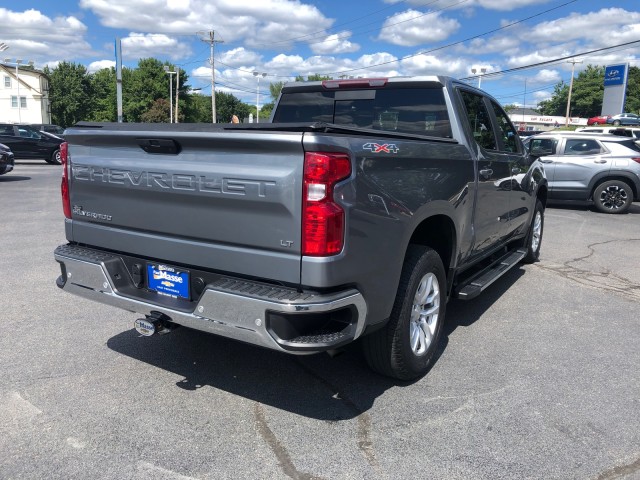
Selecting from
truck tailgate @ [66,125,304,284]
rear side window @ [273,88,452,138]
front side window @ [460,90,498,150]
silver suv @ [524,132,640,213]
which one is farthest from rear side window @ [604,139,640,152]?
truck tailgate @ [66,125,304,284]

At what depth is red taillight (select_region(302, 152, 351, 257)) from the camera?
8.73ft

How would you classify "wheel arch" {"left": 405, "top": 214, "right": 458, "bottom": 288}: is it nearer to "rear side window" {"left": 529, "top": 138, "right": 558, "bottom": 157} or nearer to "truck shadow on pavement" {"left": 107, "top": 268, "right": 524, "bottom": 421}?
"truck shadow on pavement" {"left": 107, "top": 268, "right": 524, "bottom": 421}

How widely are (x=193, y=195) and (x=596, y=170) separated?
12.0 m

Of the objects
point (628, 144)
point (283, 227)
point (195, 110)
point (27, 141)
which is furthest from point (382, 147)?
point (195, 110)

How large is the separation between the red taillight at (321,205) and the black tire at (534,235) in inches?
187

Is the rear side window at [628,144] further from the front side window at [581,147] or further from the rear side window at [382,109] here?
the rear side window at [382,109]

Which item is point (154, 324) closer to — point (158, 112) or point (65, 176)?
point (65, 176)

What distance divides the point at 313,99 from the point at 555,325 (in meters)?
3.01

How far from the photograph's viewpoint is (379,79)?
4.68 m

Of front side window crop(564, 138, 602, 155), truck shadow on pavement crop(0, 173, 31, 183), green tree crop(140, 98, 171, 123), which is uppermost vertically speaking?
green tree crop(140, 98, 171, 123)

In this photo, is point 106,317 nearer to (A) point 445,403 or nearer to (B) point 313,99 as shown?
(B) point 313,99

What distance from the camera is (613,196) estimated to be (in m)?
12.7

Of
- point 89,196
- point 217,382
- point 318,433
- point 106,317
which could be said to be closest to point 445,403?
point 318,433

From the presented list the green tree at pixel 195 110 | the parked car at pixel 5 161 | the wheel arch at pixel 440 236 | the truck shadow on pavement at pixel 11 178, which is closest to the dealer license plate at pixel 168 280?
the wheel arch at pixel 440 236
